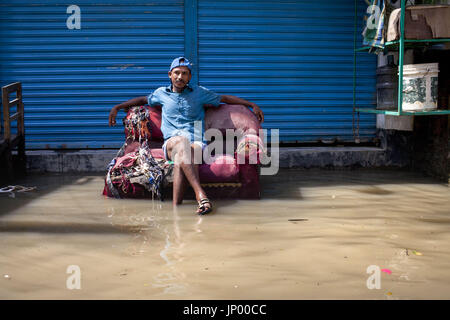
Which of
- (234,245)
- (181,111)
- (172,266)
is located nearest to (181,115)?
(181,111)

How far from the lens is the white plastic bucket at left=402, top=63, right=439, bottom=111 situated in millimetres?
5719

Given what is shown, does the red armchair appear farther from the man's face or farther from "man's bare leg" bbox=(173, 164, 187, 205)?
the man's face

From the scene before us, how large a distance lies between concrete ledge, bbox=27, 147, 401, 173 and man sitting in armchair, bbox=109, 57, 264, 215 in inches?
69.0

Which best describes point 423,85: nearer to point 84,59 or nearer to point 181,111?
point 181,111

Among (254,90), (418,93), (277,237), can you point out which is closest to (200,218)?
(277,237)

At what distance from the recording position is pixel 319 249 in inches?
141

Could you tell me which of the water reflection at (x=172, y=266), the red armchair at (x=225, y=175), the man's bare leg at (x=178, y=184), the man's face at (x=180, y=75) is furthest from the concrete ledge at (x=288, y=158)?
the water reflection at (x=172, y=266)

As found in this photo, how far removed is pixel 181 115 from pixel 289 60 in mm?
2707

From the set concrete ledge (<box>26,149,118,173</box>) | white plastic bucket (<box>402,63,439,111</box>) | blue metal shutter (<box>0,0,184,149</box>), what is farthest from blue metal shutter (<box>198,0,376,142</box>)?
white plastic bucket (<box>402,63,439,111</box>)

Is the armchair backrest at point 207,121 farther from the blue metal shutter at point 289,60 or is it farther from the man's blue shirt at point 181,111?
the blue metal shutter at point 289,60

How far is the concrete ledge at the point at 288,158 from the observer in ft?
24.6

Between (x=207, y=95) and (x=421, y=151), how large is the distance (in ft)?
11.1

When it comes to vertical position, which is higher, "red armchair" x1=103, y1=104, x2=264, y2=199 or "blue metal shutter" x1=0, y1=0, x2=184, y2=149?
"blue metal shutter" x1=0, y1=0, x2=184, y2=149
